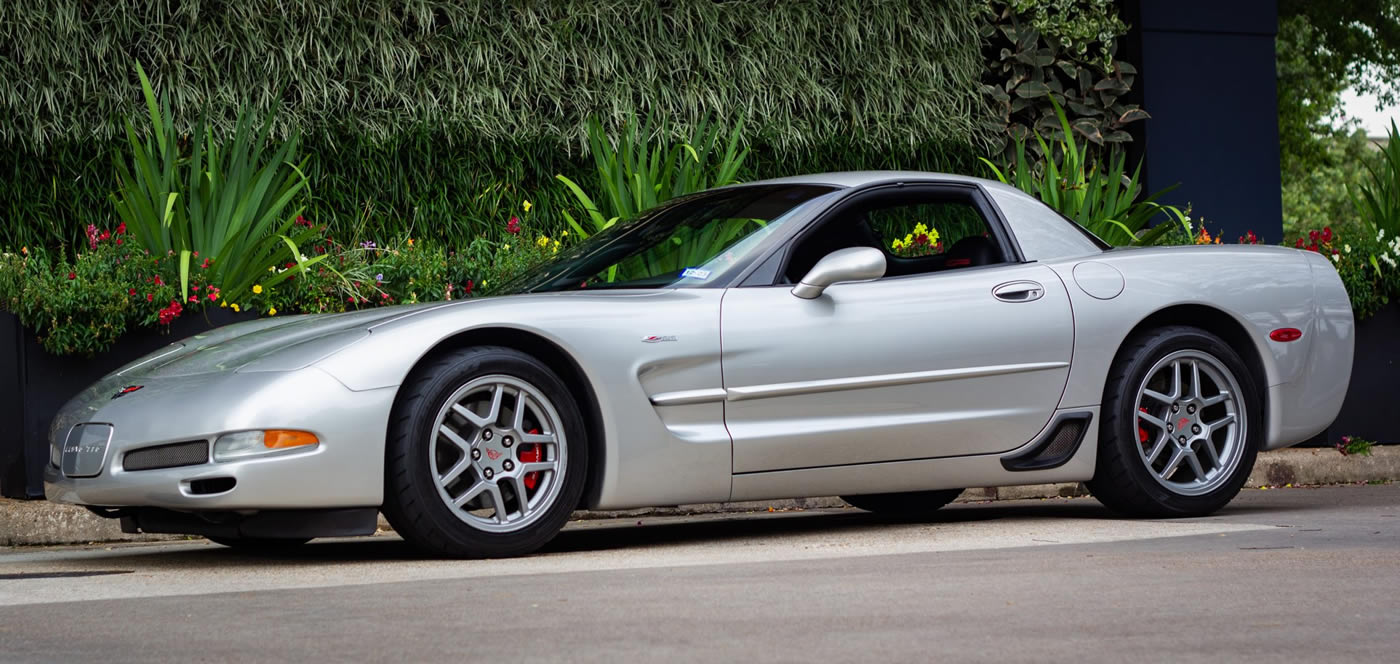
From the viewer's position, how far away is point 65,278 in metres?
7.02

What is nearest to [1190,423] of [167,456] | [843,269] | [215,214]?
[843,269]

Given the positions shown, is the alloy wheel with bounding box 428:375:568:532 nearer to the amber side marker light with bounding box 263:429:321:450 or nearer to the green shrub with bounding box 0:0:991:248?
the amber side marker light with bounding box 263:429:321:450

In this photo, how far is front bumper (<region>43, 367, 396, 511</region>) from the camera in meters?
4.76

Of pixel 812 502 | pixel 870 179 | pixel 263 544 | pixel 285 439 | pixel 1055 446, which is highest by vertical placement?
pixel 870 179

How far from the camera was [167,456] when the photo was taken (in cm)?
486

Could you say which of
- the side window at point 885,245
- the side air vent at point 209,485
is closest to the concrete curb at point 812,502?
the side window at point 885,245

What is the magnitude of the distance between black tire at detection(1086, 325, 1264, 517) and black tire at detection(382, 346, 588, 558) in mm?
2066

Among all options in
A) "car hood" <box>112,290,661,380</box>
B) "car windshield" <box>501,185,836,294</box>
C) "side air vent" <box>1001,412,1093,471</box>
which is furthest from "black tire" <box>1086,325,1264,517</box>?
"car hood" <box>112,290,661,380</box>

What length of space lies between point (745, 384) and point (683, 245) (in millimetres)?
743

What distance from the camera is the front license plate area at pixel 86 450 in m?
4.99

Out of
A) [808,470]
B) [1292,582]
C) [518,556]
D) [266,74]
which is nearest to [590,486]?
[518,556]

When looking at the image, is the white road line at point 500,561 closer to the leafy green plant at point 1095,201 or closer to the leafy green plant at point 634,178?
the leafy green plant at point 634,178

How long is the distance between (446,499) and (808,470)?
1259 mm

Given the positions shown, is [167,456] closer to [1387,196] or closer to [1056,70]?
[1387,196]
